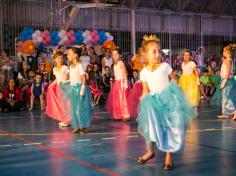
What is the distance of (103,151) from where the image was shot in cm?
538

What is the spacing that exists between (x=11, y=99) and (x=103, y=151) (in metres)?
6.27

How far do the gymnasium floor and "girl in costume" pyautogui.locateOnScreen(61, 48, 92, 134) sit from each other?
0.24 metres

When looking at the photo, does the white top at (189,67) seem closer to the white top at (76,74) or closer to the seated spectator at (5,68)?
the white top at (76,74)

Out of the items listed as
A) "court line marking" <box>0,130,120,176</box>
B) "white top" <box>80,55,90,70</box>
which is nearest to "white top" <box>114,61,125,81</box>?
"court line marking" <box>0,130,120,176</box>

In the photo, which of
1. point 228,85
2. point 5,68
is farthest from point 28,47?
point 228,85

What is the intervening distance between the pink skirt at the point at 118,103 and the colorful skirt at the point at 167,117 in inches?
160

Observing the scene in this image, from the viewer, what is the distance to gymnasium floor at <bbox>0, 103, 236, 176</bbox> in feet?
14.3

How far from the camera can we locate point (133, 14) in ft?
57.2

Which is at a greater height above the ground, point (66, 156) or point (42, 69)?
point (42, 69)

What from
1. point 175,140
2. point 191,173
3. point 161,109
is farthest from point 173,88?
point 191,173

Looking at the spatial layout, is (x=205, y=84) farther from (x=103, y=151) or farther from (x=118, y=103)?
(x=103, y=151)

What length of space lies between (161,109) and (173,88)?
0.90ft

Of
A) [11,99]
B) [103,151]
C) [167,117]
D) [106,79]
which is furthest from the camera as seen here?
[106,79]

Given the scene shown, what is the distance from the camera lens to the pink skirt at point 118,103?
8688 millimetres
